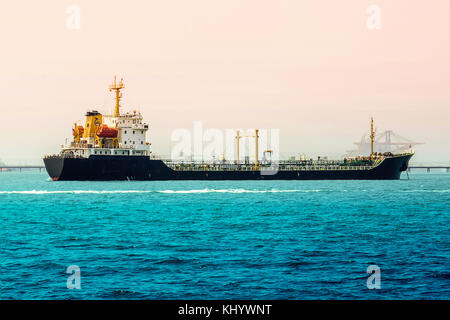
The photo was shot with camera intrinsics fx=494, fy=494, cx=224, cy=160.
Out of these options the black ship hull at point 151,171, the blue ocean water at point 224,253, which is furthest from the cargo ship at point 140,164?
the blue ocean water at point 224,253

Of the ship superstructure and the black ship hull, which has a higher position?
the ship superstructure

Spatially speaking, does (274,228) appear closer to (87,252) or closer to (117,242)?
(117,242)

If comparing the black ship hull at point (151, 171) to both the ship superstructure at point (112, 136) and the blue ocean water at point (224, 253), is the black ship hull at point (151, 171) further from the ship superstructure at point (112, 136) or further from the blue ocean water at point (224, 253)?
the blue ocean water at point (224, 253)

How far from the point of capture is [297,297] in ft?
58.6

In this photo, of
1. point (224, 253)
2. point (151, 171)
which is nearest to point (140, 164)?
point (151, 171)

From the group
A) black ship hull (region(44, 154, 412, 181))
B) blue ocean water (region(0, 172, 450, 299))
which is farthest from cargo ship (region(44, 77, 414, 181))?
blue ocean water (region(0, 172, 450, 299))

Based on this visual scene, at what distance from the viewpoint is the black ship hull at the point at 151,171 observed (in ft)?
315

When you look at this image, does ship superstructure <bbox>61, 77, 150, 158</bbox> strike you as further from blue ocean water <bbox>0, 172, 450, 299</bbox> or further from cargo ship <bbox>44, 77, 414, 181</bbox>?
blue ocean water <bbox>0, 172, 450, 299</bbox>

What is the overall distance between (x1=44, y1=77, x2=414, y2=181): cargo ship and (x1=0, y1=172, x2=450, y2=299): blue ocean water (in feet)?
149

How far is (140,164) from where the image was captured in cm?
10081

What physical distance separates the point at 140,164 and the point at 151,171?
2.84 metres

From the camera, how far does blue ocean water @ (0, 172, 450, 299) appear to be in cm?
1895

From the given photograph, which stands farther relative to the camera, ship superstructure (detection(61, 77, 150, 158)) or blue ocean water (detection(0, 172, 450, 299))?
ship superstructure (detection(61, 77, 150, 158))

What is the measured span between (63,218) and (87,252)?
1865cm
